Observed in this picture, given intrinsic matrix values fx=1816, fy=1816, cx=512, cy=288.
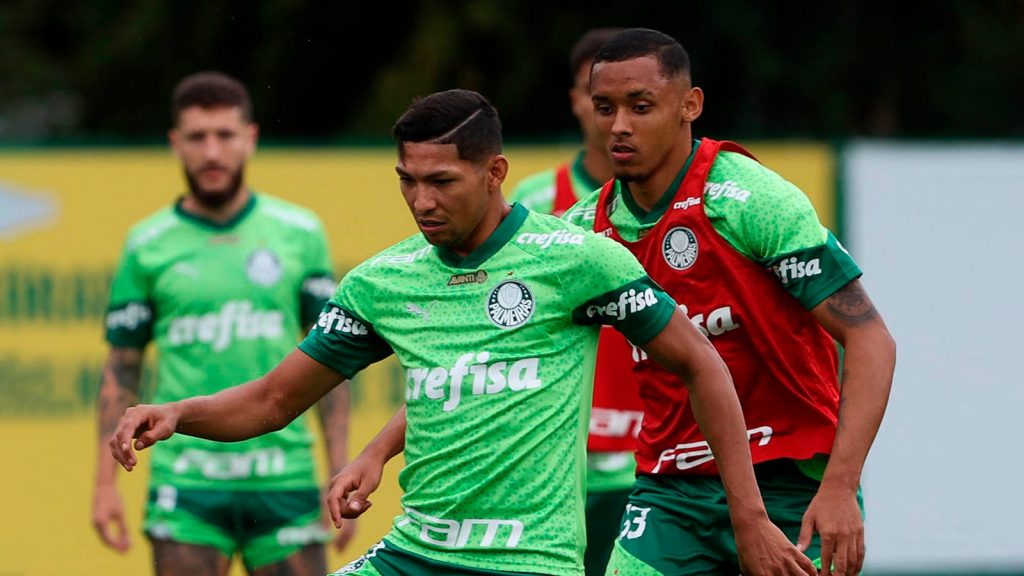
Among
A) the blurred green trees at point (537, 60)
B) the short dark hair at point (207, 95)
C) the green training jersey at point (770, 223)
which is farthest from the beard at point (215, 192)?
the blurred green trees at point (537, 60)

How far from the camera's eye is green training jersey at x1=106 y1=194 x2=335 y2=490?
780cm

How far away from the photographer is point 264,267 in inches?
314

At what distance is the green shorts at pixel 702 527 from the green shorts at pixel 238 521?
2.54 m

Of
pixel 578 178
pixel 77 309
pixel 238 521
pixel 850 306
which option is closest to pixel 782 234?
pixel 850 306

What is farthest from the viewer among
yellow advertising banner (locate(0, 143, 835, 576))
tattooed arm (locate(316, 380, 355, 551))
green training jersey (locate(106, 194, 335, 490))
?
yellow advertising banner (locate(0, 143, 835, 576))

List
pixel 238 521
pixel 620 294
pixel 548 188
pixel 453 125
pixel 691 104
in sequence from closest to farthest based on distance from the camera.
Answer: pixel 620 294, pixel 453 125, pixel 691 104, pixel 238 521, pixel 548 188

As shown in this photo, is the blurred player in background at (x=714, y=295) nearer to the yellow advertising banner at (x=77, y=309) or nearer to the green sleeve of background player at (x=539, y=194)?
the green sleeve of background player at (x=539, y=194)

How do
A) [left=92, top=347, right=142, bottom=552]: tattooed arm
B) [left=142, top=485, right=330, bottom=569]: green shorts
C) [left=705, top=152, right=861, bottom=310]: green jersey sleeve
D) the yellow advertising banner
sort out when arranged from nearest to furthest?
[left=705, top=152, right=861, bottom=310]: green jersey sleeve → [left=142, top=485, right=330, bottom=569]: green shorts → [left=92, top=347, right=142, bottom=552]: tattooed arm → the yellow advertising banner

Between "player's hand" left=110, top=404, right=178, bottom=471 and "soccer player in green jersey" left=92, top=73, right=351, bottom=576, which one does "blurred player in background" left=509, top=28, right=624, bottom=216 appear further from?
"player's hand" left=110, top=404, right=178, bottom=471

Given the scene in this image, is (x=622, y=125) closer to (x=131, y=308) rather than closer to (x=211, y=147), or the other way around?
(x=211, y=147)

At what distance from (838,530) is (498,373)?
3.53ft

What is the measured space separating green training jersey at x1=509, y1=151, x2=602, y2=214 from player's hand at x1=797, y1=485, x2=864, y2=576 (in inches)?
124

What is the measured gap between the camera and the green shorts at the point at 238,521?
7656mm

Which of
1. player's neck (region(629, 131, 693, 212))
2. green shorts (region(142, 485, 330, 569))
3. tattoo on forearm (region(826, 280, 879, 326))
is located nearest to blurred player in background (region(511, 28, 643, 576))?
green shorts (region(142, 485, 330, 569))
